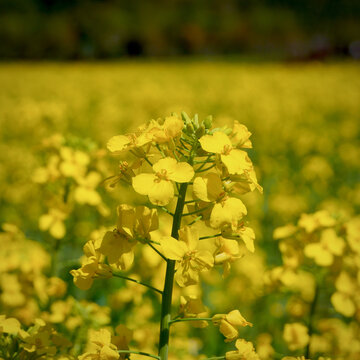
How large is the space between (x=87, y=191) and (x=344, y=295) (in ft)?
3.60

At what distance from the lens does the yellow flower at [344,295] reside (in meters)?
1.34

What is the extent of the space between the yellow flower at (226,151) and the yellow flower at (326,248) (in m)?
0.56

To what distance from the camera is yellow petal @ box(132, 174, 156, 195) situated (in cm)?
94

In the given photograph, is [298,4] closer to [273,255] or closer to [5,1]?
[5,1]

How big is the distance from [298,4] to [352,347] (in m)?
32.2

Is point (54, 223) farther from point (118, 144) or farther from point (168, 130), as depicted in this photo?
point (168, 130)

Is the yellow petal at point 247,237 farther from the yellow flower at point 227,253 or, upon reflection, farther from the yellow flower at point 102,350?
the yellow flower at point 102,350

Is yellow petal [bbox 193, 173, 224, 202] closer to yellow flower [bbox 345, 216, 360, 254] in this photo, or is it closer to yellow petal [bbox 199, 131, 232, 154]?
yellow petal [bbox 199, 131, 232, 154]

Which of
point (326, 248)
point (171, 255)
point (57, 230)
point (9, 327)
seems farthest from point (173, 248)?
point (57, 230)

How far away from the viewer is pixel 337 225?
5.12ft

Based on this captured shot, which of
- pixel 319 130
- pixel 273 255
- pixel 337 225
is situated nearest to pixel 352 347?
pixel 337 225

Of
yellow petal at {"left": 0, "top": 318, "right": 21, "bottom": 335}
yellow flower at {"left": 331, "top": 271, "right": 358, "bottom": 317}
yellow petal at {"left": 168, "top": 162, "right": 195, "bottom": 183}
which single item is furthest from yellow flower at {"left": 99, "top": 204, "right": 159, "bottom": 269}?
yellow flower at {"left": 331, "top": 271, "right": 358, "bottom": 317}

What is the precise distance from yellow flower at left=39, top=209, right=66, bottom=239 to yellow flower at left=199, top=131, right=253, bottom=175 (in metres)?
0.89

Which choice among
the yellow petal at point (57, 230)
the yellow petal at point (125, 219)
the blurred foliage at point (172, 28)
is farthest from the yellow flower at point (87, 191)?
the blurred foliage at point (172, 28)
